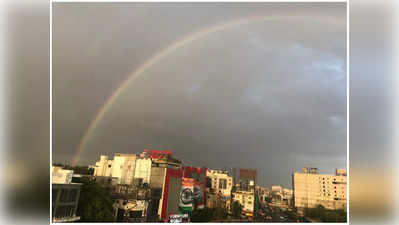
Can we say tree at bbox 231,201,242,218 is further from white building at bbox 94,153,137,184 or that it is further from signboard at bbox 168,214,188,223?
white building at bbox 94,153,137,184

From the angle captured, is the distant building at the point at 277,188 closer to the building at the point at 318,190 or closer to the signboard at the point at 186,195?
the building at the point at 318,190

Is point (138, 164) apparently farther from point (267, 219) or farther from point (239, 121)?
point (267, 219)

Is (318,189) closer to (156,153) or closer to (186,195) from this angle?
(186,195)

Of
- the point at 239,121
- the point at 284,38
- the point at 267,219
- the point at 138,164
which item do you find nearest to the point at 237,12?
the point at 284,38

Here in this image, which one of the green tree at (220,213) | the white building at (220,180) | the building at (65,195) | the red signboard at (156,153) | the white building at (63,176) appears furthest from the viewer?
the green tree at (220,213)

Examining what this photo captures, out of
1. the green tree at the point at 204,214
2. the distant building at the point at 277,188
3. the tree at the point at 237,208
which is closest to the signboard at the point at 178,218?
the green tree at the point at 204,214

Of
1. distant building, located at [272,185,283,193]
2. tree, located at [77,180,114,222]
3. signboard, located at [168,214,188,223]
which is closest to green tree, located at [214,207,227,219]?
signboard, located at [168,214,188,223]
